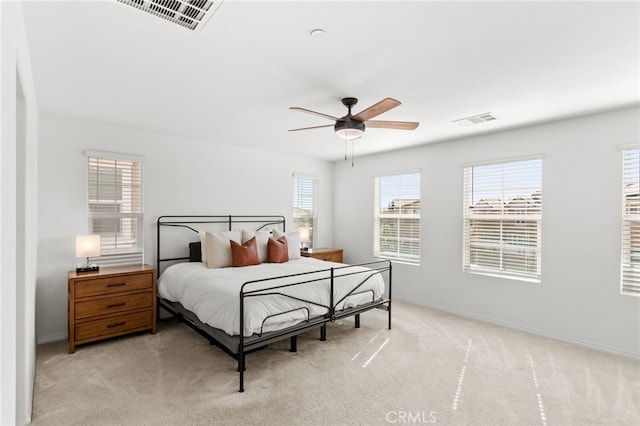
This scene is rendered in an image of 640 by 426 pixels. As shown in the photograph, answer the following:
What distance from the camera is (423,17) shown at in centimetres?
186

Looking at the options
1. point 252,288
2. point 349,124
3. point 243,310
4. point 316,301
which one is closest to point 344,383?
point 316,301

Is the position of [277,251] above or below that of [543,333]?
above

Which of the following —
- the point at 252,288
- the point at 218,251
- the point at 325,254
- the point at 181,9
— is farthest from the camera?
the point at 325,254

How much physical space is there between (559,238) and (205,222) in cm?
470

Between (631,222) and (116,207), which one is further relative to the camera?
(116,207)

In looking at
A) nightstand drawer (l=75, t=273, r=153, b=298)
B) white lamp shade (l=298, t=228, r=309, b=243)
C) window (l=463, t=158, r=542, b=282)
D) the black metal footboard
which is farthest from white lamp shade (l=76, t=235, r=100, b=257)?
window (l=463, t=158, r=542, b=282)

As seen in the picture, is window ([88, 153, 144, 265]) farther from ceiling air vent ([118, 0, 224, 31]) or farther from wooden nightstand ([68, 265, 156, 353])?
ceiling air vent ([118, 0, 224, 31])

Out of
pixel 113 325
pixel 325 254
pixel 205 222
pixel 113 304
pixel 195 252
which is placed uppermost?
pixel 205 222

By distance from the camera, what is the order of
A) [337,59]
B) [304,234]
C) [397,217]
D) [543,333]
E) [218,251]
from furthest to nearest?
[304,234] → [397,217] → [218,251] → [543,333] → [337,59]

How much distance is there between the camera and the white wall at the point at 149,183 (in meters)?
3.69

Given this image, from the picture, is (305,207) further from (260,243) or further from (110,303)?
(110,303)

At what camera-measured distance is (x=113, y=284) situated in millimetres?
3607

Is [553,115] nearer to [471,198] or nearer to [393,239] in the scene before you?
[471,198]

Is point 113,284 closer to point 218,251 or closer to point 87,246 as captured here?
point 87,246
